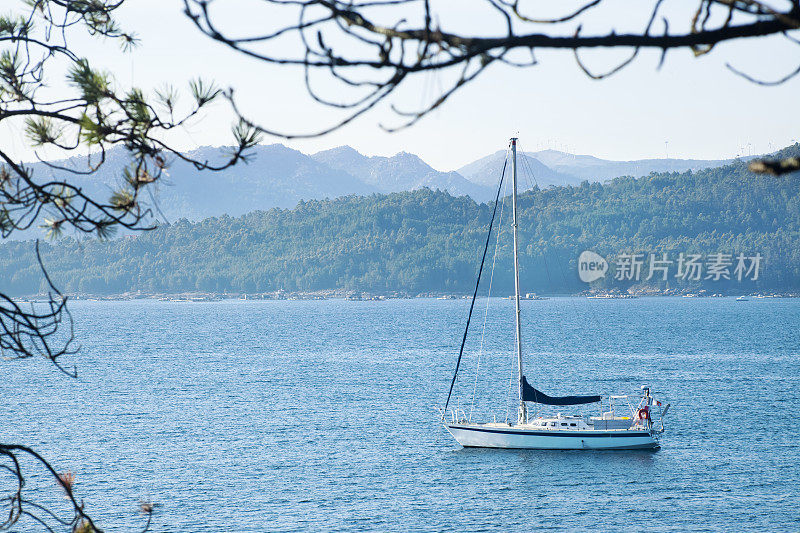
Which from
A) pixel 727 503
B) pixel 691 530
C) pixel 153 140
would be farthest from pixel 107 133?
pixel 727 503

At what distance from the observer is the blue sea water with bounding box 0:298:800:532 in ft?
101

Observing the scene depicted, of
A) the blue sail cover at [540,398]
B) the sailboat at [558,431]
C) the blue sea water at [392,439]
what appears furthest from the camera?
the sailboat at [558,431]

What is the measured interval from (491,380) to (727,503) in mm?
34715

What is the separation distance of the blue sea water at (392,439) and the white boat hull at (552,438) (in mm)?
470

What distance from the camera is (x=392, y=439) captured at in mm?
43594

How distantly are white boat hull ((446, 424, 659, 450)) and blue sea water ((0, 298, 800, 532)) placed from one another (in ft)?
1.54

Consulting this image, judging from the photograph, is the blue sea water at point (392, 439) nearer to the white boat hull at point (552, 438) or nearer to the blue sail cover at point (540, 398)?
the white boat hull at point (552, 438)

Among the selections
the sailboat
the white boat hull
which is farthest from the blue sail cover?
the white boat hull

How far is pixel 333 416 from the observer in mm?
51156

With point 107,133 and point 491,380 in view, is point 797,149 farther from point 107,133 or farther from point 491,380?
point 107,133


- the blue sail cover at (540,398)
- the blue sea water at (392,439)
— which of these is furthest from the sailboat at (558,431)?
the blue sea water at (392,439)

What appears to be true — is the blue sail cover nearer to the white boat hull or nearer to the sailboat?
the sailboat

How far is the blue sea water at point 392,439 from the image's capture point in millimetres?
30906

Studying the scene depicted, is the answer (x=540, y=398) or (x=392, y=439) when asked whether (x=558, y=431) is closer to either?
(x=540, y=398)
